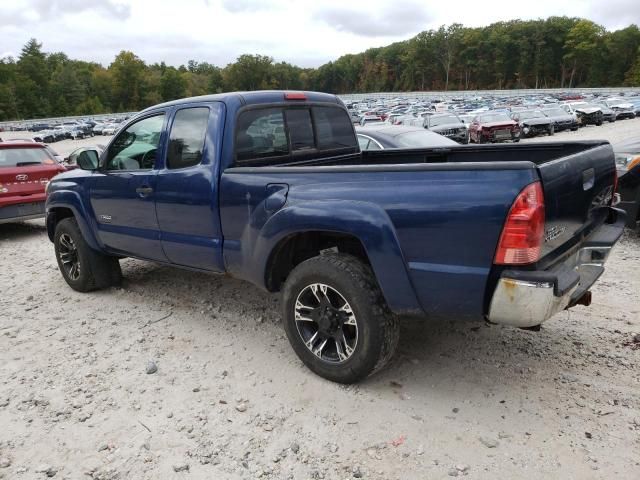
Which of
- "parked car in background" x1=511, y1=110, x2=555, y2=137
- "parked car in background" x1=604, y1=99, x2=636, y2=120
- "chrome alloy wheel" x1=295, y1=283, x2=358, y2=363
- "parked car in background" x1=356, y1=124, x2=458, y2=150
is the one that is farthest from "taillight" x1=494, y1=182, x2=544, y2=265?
"parked car in background" x1=604, y1=99, x2=636, y2=120

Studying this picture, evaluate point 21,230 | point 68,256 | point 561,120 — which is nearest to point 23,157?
point 21,230

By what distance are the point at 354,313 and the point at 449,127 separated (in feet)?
60.4

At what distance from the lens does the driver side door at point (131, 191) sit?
14.6 feet

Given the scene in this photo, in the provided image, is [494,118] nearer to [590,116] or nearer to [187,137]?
[590,116]

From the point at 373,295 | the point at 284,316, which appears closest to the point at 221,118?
the point at 284,316

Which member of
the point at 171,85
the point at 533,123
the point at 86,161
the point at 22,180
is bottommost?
the point at 533,123

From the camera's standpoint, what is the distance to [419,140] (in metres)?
8.30

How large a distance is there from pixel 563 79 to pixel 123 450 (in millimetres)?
136139

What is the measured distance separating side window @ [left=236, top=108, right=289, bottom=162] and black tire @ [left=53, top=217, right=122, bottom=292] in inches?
95.2

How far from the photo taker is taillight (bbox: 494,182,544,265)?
255 cm

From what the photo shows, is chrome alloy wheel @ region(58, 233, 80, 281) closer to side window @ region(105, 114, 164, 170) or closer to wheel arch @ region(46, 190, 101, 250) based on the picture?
wheel arch @ region(46, 190, 101, 250)

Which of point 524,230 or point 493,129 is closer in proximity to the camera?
point 524,230

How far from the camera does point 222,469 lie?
9.00 feet

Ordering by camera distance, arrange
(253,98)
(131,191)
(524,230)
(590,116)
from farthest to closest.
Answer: (590,116) < (131,191) < (253,98) < (524,230)
